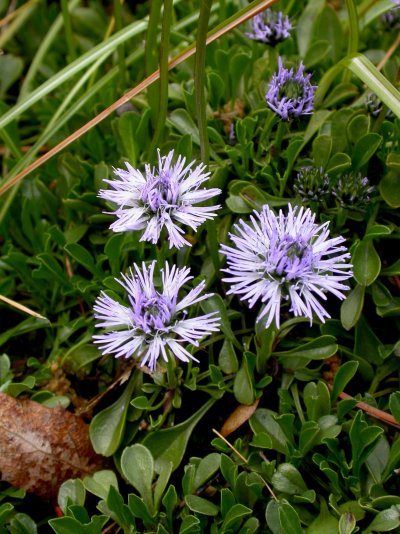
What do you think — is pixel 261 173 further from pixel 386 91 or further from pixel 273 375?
pixel 273 375

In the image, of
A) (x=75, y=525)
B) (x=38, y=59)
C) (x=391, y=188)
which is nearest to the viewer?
(x=75, y=525)

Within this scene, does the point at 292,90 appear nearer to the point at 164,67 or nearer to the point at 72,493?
the point at 164,67

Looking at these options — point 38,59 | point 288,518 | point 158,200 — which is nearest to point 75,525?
point 288,518

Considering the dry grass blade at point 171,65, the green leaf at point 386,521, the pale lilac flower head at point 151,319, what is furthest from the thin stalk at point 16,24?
the green leaf at point 386,521

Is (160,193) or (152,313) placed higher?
(160,193)

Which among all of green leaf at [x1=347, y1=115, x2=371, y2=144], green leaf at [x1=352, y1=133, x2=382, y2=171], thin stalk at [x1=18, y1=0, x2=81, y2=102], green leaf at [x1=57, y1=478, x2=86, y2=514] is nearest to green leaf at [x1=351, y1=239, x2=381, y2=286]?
green leaf at [x1=352, y1=133, x2=382, y2=171]

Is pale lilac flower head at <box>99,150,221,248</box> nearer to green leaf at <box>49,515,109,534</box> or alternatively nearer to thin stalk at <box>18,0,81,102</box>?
green leaf at <box>49,515,109,534</box>

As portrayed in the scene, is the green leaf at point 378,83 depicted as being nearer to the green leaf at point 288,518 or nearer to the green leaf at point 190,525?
the green leaf at point 288,518

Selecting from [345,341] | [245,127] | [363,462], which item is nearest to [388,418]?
[363,462]
